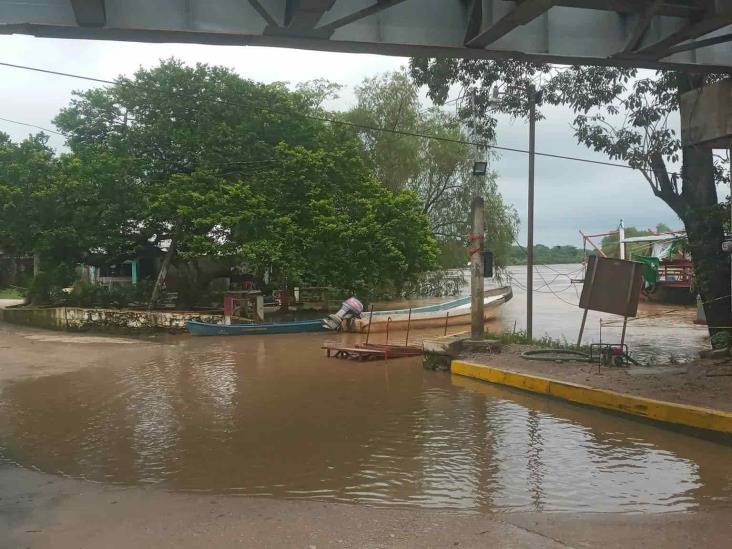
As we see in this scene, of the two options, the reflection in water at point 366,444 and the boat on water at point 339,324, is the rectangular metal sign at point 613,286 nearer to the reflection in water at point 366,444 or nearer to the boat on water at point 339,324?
the reflection in water at point 366,444

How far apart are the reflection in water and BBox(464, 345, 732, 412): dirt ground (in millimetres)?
647

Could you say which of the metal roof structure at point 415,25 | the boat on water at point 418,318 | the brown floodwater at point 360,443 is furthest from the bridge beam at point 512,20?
the boat on water at point 418,318

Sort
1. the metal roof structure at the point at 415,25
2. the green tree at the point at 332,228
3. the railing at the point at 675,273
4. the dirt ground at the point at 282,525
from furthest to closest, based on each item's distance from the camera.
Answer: the railing at the point at 675,273, the green tree at the point at 332,228, the metal roof structure at the point at 415,25, the dirt ground at the point at 282,525

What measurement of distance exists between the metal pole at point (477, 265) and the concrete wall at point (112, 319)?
12.4 metres

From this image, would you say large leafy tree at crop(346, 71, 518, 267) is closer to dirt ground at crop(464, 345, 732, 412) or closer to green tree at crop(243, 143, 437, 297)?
green tree at crop(243, 143, 437, 297)

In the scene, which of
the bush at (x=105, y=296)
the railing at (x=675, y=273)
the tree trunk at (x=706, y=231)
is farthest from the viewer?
the railing at (x=675, y=273)

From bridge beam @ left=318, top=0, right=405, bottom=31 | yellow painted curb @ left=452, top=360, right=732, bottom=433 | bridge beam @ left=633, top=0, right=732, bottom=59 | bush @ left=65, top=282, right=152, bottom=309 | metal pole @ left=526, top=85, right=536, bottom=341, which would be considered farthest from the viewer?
bush @ left=65, top=282, right=152, bottom=309

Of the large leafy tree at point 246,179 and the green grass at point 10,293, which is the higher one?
the large leafy tree at point 246,179

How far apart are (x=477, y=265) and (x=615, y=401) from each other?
16.9ft

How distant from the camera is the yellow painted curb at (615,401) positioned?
701 cm

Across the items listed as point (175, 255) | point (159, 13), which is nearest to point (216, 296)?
point (175, 255)

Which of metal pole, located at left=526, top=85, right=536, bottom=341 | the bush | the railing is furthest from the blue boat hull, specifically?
the railing

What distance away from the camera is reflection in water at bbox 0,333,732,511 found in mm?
5520

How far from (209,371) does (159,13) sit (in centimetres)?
831
